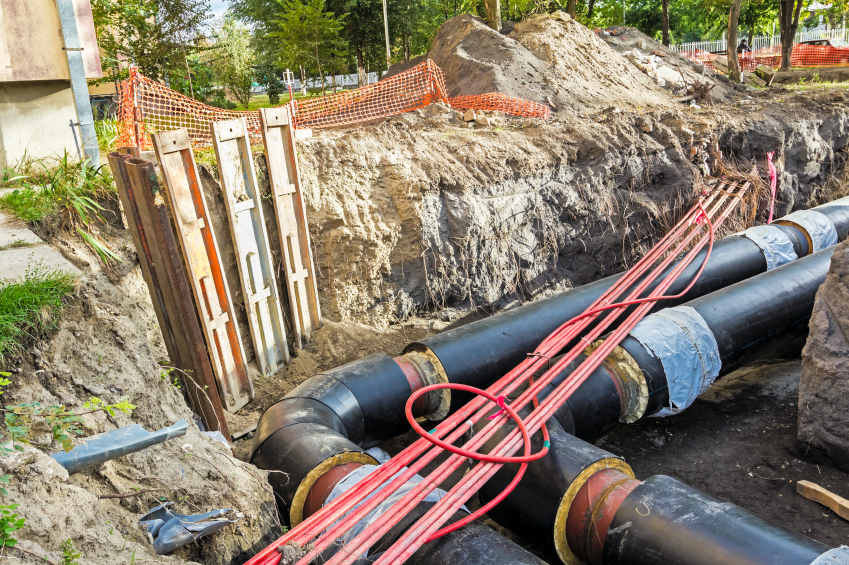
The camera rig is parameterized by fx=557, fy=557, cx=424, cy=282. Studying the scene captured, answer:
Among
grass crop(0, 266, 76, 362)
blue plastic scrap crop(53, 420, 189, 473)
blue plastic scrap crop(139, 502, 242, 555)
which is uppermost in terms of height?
grass crop(0, 266, 76, 362)

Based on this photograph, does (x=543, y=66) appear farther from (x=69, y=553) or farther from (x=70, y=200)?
(x=69, y=553)

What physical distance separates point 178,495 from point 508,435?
184 cm

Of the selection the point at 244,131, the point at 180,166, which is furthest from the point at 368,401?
the point at 244,131

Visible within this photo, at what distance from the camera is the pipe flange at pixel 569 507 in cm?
329

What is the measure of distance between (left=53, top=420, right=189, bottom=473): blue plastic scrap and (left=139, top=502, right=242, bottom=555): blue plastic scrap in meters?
0.32

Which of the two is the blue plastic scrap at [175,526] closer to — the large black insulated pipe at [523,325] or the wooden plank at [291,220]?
the large black insulated pipe at [523,325]

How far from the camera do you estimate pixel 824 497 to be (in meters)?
4.18

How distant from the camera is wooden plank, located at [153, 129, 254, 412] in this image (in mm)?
4547

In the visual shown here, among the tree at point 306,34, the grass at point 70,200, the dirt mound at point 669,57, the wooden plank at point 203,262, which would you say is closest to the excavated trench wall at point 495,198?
the wooden plank at point 203,262

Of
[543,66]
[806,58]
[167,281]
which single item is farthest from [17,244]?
[806,58]

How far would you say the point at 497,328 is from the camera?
5.03 meters

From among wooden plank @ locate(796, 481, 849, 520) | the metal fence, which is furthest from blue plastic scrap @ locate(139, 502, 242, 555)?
the metal fence

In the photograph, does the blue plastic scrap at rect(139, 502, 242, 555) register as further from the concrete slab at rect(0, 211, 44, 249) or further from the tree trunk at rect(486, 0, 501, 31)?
the tree trunk at rect(486, 0, 501, 31)

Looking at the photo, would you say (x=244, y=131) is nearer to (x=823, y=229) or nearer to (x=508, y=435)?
(x=508, y=435)
